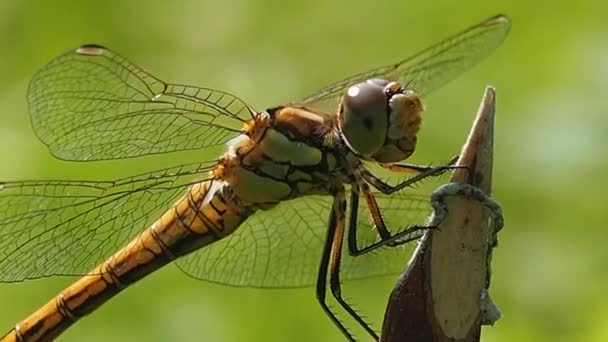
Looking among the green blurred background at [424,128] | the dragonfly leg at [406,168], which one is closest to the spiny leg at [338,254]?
the dragonfly leg at [406,168]

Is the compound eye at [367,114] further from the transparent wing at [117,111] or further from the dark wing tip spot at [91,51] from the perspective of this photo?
the dark wing tip spot at [91,51]

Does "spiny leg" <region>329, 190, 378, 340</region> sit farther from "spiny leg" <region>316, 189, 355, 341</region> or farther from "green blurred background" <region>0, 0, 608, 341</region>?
"green blurred background" <region>0, 0, 608, 341</region>

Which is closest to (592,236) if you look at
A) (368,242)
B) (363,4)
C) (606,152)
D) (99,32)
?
(606,152)

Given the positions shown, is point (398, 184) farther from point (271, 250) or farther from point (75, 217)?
point (75, 217)

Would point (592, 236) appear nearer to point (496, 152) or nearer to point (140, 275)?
point (496, 152)

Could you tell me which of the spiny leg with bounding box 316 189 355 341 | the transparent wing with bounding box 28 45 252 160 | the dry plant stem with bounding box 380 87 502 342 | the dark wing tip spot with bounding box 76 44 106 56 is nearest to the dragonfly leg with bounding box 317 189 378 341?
the spiny leg with bounding box 316 189 355 341

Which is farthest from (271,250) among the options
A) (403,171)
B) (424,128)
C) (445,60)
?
(424,128)
